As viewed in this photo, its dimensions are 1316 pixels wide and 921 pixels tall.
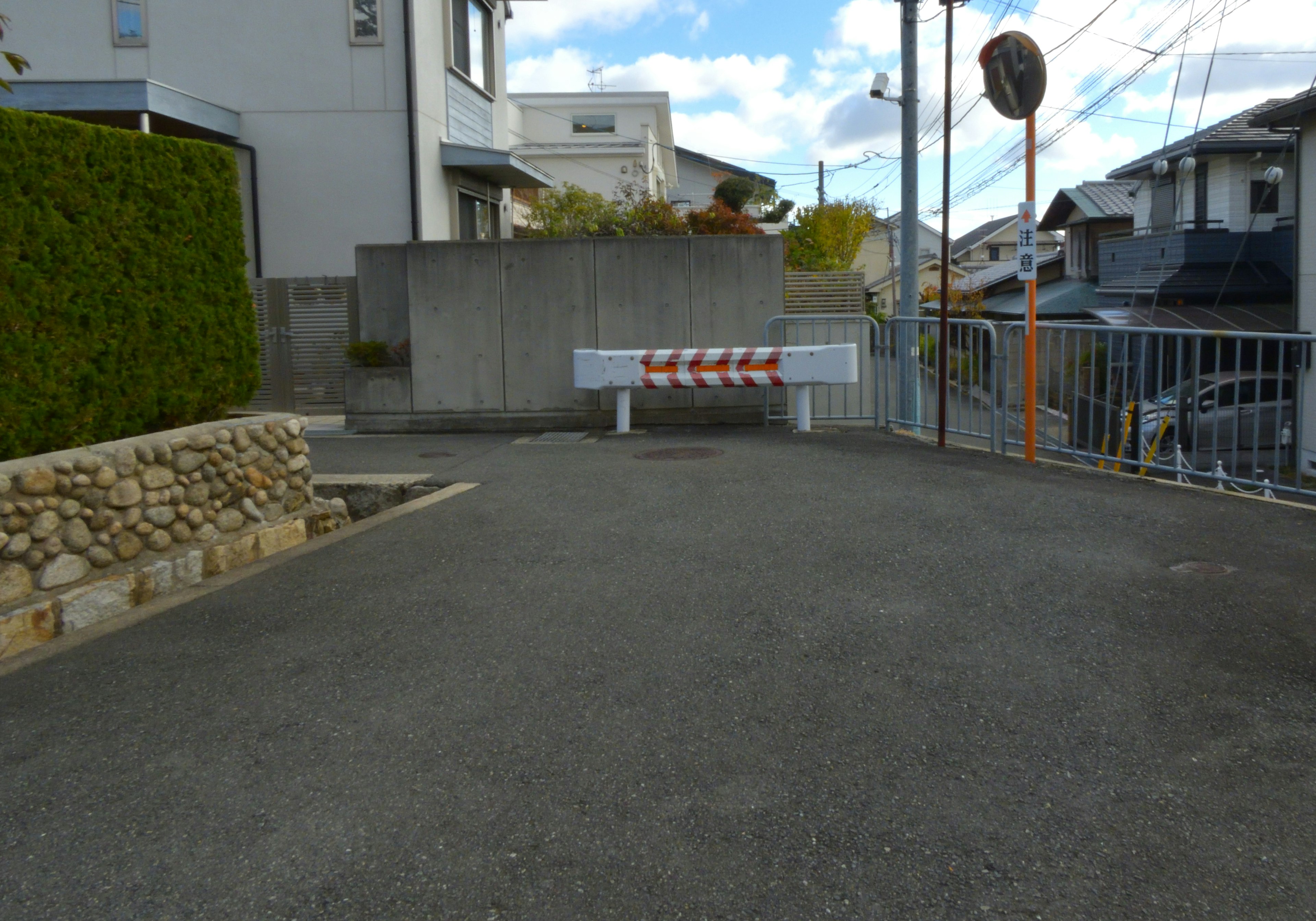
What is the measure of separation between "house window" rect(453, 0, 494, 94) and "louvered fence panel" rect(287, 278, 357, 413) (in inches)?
192

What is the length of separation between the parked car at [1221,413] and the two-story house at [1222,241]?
18396 millimetres

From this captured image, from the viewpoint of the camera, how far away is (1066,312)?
126 feet

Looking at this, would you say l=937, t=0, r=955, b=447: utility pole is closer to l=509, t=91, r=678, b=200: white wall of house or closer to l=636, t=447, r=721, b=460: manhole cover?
l=636, t=447, r=721, b=460: manhole cover

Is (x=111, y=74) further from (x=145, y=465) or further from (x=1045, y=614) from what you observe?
(x=1045, y=614)

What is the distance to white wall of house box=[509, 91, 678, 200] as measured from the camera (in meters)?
37.4

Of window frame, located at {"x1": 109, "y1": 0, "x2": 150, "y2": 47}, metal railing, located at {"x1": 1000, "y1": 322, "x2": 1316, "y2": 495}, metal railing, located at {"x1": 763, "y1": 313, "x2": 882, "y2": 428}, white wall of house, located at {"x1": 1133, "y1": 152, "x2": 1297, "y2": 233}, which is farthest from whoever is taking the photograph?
white wall of house, located at {"x1": 1133, "y1": 152, "x2": 1297, "y2": 233}

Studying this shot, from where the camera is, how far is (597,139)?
131 feet

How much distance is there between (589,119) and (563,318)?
104ft

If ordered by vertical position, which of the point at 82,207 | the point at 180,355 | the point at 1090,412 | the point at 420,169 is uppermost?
the point at 420,169

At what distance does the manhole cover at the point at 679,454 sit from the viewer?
10.6 metres

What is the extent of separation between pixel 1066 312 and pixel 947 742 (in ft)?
122

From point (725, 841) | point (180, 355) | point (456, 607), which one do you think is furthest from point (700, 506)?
point (725, 841)

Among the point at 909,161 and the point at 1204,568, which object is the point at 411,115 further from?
the point at 1204,568

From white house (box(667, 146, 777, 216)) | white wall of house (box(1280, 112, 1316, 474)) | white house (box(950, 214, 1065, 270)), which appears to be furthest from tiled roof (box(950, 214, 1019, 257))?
white wall of house (box(1280, 112, 1316, 474))
